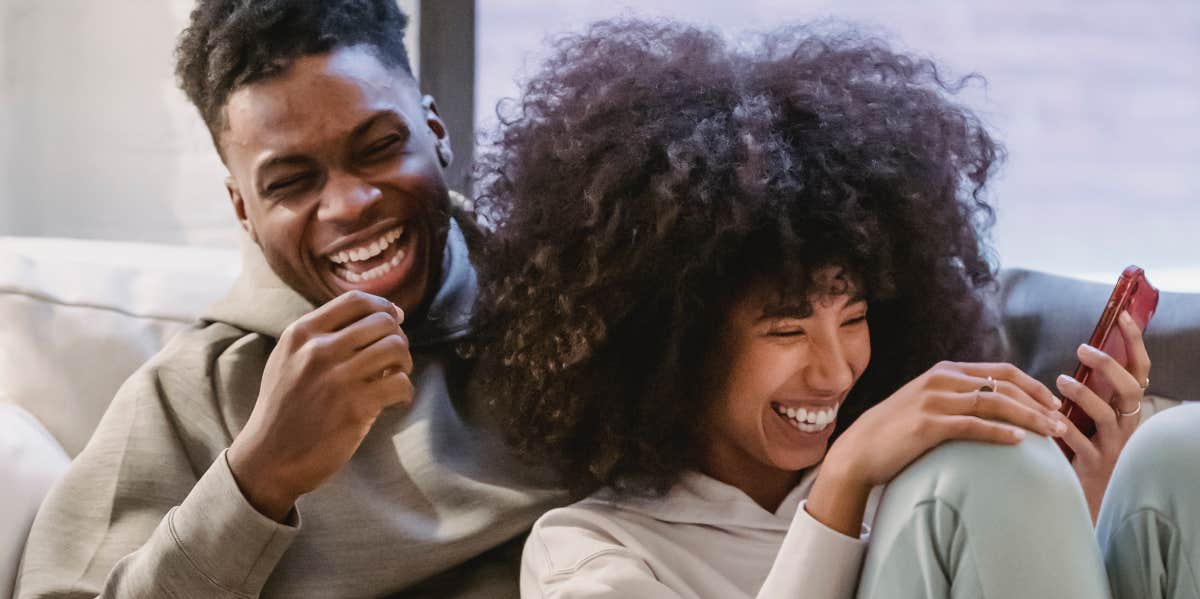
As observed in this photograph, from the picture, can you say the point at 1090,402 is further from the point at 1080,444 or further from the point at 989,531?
the point at 989,531

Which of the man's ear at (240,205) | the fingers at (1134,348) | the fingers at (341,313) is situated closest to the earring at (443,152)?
the man's ear at (240,205)

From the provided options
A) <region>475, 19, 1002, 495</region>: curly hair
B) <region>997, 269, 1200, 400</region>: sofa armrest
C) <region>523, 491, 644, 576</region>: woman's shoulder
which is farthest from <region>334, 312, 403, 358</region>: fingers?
<region>997, 269, 1200, 400</region>: sofa armrest

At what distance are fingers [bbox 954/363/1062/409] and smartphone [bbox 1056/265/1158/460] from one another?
224mm

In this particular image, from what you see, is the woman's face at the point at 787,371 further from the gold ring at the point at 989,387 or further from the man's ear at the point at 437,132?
the man's ear at the point at 437,132

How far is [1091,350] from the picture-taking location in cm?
137

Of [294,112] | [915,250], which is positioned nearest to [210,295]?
[294,112]

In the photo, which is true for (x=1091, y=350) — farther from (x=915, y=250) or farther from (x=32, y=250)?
(x=32, y=250)

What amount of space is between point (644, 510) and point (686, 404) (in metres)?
0.11

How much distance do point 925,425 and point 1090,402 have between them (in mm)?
312

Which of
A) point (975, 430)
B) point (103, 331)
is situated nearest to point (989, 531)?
point (975, 430)

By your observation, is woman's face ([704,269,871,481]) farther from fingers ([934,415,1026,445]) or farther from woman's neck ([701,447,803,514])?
fingers ([934,415,1026,445])

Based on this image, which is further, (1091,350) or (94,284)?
(94,284)

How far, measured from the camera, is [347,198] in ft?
4.89

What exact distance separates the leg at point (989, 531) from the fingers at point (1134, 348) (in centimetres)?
31
